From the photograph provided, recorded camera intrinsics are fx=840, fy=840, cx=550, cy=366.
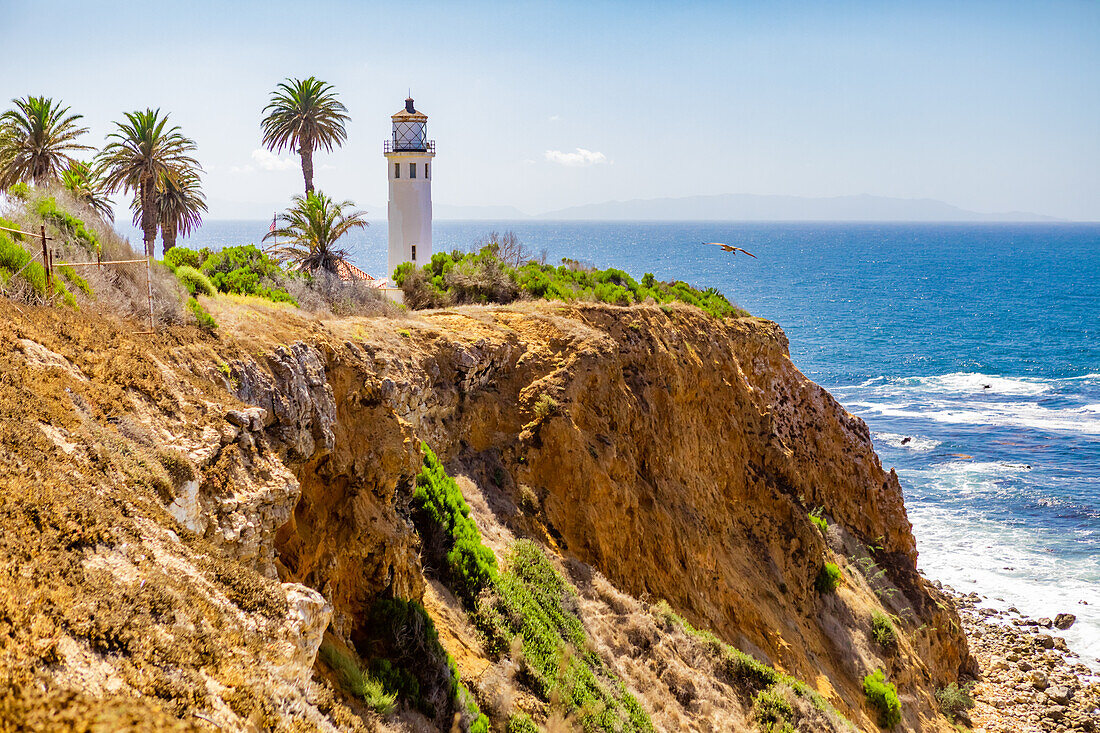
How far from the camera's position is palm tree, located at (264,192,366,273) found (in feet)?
91.0

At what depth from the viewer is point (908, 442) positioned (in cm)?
5322

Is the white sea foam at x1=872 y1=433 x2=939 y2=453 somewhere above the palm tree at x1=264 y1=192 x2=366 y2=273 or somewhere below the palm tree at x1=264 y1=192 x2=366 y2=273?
below

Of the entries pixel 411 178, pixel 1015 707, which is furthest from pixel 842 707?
pixel 411 178

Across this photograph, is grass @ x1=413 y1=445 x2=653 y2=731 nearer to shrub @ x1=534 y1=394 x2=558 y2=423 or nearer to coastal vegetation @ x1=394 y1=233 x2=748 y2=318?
shrub @ x1=534 y1=394 x2=558 y2=423

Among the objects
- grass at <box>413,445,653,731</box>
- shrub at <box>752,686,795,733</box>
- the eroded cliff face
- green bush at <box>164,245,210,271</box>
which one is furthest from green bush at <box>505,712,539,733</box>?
green bush at <box>164,245,210,271</box>

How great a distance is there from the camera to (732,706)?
1812cm

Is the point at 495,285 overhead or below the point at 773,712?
overhead

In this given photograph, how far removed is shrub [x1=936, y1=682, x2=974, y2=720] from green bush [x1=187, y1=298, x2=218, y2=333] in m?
Result: 24.7

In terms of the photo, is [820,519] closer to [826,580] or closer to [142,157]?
[826,580]

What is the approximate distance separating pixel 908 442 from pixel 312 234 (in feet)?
134

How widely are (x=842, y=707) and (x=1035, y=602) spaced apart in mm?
18305

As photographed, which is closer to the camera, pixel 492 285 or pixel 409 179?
pixel 492 285

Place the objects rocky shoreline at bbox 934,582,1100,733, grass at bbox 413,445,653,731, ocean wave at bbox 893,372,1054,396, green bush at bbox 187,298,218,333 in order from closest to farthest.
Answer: green bush at bbox 187,298,218,333 → grass at bbox 413,445,653,731 → rocky shoreline at bbox 934,582,1100,733 → ocean wave at bbox 893,372,1054,396

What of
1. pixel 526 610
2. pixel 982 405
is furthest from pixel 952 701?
pixel 982 405
